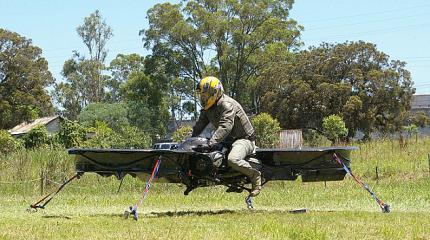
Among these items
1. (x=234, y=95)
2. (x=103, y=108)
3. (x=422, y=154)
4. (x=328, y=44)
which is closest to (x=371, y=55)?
(x=328, y=44)

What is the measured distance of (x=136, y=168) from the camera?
9.83 metres

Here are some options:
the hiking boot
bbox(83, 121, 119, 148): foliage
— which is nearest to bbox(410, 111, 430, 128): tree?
bbox(83, 121, 119, 148): foliage

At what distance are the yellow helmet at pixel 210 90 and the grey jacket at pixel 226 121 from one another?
88 millimetres

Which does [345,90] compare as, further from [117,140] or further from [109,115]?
[109,115]

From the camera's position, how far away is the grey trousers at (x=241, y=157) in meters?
9.45

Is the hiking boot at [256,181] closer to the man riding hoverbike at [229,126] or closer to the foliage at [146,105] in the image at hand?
the man riding hoverbike at [229,126]

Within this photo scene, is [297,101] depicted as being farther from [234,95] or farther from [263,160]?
[263,160]

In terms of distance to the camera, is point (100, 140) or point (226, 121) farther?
point (100, 140)

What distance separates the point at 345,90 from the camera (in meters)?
44.8

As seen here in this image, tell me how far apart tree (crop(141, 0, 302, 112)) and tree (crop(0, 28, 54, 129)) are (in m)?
9.99

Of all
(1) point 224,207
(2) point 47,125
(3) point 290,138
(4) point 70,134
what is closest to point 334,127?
(3) point 290,138

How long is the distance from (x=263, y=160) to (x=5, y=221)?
4.21 metres

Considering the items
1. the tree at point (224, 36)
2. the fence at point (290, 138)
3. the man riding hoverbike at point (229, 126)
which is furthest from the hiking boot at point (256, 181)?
the tree at point (224, 36)

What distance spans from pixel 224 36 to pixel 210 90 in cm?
4814
